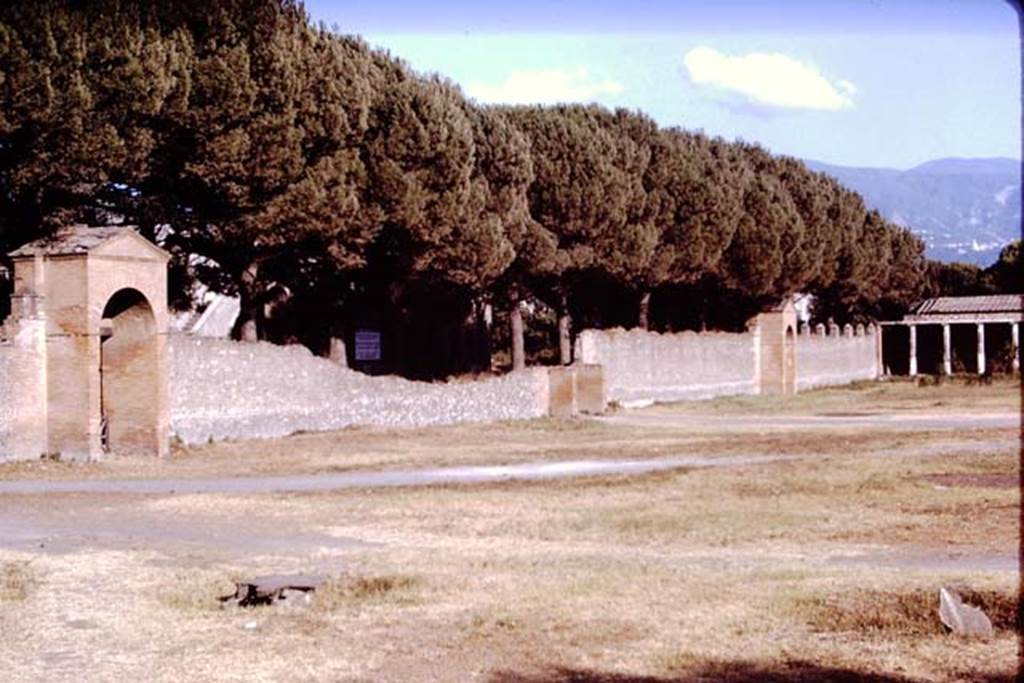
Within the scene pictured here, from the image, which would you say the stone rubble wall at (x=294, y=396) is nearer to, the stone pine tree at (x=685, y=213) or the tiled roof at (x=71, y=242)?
the tiled roof at (x=71, y=242)

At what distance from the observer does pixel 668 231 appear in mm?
58125

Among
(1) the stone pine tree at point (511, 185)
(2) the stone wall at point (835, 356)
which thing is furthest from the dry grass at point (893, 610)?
(2) the stone wall at point (835, 356)

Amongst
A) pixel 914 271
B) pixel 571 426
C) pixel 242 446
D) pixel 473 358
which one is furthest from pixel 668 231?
pixel 914 271

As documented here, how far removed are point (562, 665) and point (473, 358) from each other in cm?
4756

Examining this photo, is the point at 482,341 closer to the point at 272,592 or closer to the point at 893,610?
the point at 272,592

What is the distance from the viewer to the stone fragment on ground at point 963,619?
11.0 metres

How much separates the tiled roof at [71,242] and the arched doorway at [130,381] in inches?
72.0

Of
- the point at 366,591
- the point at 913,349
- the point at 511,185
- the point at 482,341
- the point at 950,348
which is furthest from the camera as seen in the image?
the point at 913,349

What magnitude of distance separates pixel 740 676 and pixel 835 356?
6974cm

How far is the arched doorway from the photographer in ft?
101

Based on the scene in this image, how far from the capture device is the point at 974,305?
8400cm

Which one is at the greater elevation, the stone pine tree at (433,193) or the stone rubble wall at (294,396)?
the stone pine tree at (433,193)

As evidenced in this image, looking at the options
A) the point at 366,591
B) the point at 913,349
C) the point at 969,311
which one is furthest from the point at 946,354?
the point at 366,591

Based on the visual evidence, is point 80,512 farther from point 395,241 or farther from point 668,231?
point 668,231
